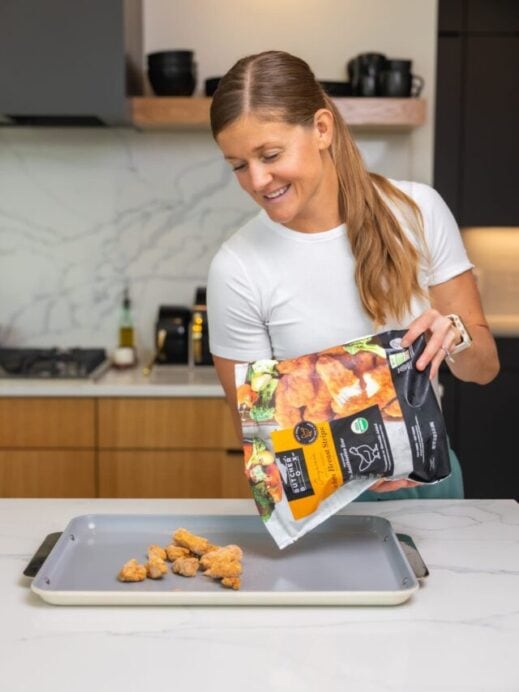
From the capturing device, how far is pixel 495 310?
357 cm

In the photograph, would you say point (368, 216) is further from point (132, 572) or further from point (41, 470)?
point (41, 470)

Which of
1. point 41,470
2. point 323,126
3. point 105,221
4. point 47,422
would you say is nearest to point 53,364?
point 47,422

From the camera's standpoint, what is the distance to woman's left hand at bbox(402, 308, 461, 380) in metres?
1.39

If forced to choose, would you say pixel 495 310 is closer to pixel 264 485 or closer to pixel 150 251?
pixel 150 251

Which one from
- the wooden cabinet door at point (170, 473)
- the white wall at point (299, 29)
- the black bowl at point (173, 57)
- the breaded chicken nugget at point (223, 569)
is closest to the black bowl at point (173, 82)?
the black bowl at point (173, 57)

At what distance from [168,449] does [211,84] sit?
3.68 feet

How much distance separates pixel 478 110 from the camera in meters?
3.34

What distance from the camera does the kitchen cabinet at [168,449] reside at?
296 cm

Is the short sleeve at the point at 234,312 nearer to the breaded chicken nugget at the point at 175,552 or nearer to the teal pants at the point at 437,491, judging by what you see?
the teal pants at the point at 437,491

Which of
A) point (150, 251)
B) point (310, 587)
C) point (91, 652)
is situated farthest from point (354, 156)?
point (150, 251)

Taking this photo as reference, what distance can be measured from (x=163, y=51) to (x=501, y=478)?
1.80 m

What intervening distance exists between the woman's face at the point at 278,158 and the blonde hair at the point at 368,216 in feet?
0.11

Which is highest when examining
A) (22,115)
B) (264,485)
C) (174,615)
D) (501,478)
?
(22,115)

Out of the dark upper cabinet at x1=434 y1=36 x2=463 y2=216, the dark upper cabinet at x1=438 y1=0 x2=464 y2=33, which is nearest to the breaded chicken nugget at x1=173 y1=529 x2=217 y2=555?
the dark upper cabinet at x1=434 y1=36 x2=463 y2=216
